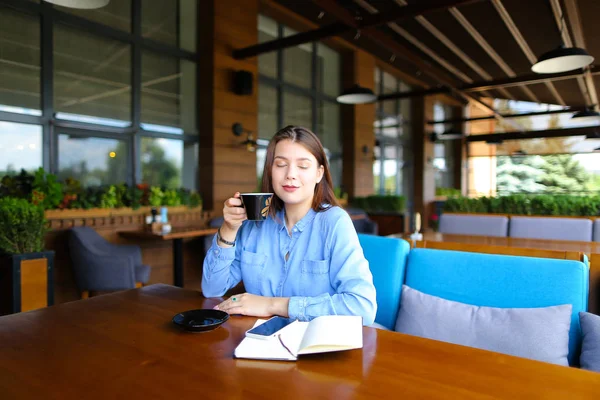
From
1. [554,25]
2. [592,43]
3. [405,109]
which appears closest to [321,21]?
[554,25]

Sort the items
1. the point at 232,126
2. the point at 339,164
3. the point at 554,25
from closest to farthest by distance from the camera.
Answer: the point at 554,25
the point at 232,126
the point at 339,164

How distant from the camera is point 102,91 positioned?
4883 millimetres

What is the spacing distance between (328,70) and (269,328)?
8583mm

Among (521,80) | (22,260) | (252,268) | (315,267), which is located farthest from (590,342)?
(521,80)

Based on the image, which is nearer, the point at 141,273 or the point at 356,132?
the point at 141,273

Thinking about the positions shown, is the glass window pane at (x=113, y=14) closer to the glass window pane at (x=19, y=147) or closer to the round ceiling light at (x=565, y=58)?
the glass window pane at (x=19, y=147)

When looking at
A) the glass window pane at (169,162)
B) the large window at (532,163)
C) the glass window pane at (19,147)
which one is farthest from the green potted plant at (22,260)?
the large window at (532,163)

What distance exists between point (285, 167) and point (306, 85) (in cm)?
726

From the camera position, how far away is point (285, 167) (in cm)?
135

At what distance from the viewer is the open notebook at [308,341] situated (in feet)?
2.90

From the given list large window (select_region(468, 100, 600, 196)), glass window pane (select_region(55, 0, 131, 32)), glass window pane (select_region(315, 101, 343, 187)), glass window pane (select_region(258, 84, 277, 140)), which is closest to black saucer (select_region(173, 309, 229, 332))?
glass window pane (select_region(55, 0, 131, 32))

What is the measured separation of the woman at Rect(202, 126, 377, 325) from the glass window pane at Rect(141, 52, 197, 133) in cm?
443

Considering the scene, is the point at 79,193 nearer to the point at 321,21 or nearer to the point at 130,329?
the point at 130,329

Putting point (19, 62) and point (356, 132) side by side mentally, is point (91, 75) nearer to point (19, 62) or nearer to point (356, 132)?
point (19, 62)
